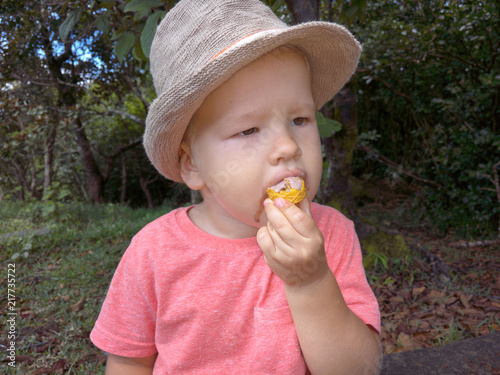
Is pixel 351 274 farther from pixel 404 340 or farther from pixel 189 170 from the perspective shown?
pixel 404 340

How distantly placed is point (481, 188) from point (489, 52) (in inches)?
56.5

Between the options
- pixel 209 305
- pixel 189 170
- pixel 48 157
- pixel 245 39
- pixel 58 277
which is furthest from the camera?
pixel 48 157

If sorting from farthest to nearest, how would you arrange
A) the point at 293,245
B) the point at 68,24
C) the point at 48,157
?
the point at 48,157, the point at 68,24, the point at 293,245

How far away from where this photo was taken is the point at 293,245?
1.00 meters

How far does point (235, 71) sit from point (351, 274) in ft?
2.50

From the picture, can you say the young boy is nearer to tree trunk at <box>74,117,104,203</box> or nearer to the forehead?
the forehead

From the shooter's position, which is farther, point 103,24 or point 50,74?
point 50,74

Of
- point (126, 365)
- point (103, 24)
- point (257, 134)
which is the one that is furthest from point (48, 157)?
point (257, 134)

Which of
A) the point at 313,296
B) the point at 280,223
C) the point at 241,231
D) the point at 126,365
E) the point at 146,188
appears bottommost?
the point at 146,188

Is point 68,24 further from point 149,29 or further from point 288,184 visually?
point 288,184

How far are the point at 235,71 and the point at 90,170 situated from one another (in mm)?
6478

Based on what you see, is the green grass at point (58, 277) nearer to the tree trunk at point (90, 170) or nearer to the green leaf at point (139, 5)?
the tree trunk at point (90, 170)

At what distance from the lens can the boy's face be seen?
1.08 m

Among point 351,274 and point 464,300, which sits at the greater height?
point 351,274
